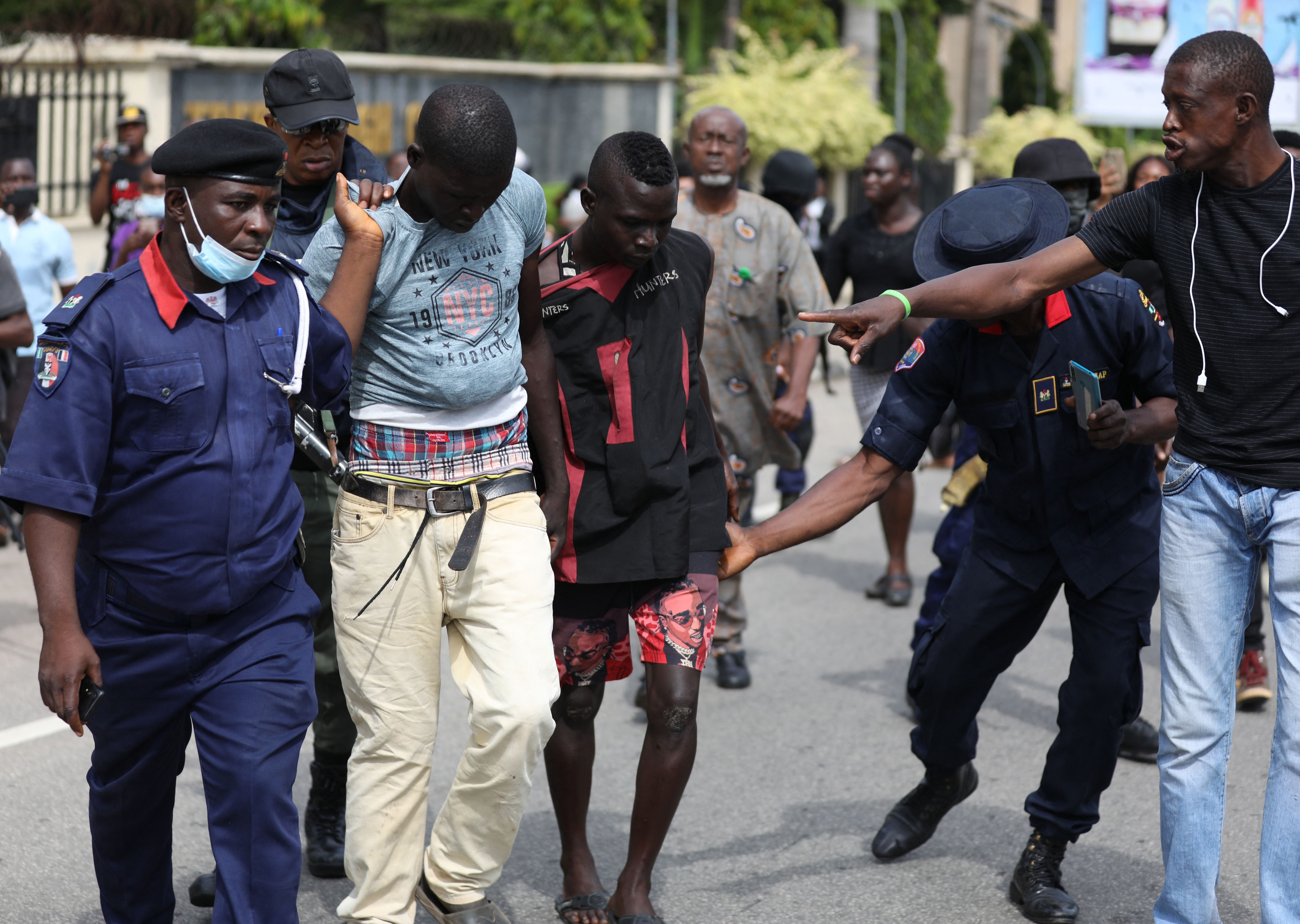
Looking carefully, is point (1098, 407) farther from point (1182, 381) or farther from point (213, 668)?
point (213, 668)

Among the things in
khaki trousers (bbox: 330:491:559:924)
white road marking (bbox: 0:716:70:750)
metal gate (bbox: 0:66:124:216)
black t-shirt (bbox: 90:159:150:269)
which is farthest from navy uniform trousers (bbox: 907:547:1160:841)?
metal gate (bbox: 0:66:124:216)

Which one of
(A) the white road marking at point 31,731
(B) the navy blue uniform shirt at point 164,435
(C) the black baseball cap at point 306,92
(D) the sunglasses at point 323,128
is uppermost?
(C) the black baseball cap at point 306,92

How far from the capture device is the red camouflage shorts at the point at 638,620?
13.0 feet

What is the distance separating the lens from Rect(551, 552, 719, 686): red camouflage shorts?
13.0ft

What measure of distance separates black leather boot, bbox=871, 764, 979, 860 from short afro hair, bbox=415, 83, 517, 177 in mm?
2266

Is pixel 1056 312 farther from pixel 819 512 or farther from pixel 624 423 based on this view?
pixel 624 423

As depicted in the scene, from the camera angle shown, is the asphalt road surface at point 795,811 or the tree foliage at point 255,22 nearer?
the asphalt road surface at point 795,811

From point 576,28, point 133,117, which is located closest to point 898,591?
point 133,117

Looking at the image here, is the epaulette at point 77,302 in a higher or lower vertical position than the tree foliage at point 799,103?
lower

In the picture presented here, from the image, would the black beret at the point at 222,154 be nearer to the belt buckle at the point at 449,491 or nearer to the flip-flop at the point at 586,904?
the belt buckle at the point at 449,491

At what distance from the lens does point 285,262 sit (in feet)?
10.9

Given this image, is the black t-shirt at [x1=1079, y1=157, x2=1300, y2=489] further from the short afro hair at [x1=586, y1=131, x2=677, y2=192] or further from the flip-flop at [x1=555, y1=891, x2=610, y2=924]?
the flip-flop at [x1=555, y1=891, x2=610, y2=924]

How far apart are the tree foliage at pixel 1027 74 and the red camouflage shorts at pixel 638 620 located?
37.2 metres

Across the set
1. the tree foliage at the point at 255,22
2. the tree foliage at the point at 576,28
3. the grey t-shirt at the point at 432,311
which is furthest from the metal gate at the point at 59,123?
the grey t-shirt at the point at 432,311
